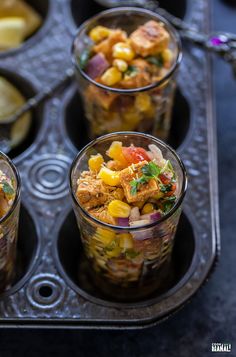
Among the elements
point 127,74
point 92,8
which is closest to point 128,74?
point 127,74

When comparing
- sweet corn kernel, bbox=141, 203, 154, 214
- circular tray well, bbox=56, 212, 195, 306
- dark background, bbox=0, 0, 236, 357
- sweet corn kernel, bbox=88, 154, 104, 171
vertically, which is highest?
sweet corn kernel, bbox=88, 154, 104, 171

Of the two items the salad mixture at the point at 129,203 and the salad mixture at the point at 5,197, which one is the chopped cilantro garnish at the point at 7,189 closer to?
the salad mixture at the point at 5,197

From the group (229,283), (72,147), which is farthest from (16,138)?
(229,283)

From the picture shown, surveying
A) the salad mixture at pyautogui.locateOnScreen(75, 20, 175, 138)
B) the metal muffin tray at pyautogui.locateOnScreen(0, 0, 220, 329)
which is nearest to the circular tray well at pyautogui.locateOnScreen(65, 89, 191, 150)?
the metal muffin tray at pyautogui.locateOnScreen(0, 0, 220, 329)

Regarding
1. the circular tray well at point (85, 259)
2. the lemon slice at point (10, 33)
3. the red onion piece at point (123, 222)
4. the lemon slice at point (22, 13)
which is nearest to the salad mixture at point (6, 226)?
the circular tray well at point (85, 259)

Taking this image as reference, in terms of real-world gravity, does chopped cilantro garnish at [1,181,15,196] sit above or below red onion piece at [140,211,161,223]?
above

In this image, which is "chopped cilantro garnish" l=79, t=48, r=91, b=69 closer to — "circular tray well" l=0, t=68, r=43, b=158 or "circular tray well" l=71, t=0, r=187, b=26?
"circular tray well" l=0, t=68, r=43, b=158

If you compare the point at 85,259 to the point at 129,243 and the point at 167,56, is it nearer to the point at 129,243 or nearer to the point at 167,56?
the point at 129,243

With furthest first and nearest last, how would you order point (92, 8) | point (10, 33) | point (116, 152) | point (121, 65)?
point (92, 8) → point (10, 33) → point (121, 65) → point (116, 152)
